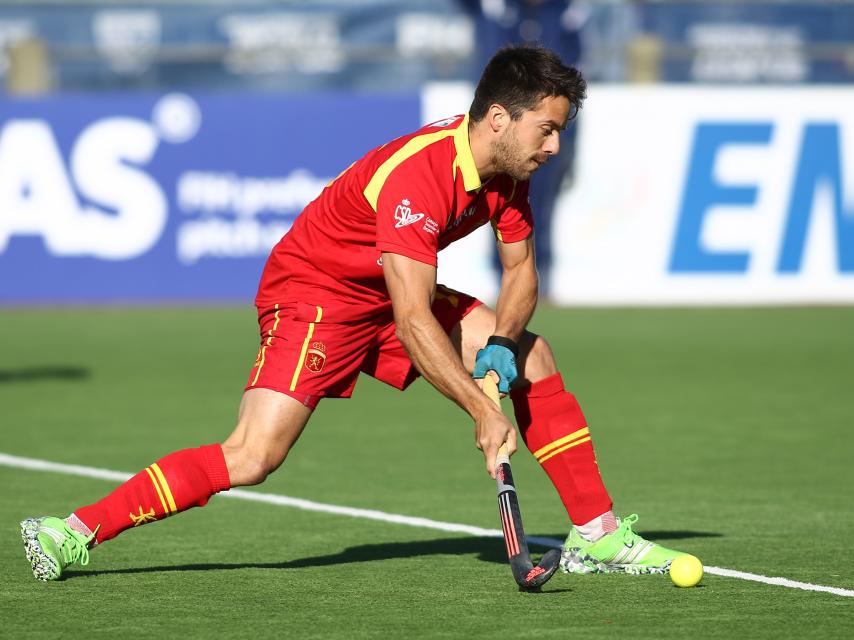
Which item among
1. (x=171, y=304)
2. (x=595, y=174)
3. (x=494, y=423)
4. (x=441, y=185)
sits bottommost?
(x=171, y=304)

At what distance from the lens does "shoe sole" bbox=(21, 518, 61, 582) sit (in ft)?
18.0

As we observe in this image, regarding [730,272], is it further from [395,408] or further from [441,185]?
[441,185]

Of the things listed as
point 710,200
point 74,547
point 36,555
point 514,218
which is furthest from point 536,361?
point 710,200

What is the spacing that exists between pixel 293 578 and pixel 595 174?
1228cm

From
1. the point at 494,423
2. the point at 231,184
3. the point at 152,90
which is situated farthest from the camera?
the point at 152,90

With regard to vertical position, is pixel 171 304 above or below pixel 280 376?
below

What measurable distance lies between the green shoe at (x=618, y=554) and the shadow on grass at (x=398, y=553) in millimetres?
237

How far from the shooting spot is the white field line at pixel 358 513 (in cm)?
560

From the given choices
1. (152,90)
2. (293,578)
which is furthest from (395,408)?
(152,90)

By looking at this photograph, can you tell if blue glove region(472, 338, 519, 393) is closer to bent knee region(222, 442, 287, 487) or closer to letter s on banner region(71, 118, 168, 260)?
bent knee region(222, 442, 287, 487)

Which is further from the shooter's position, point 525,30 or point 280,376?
point 525,30

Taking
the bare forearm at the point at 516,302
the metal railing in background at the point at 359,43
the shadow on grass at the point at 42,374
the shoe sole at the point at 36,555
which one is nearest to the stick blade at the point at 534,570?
the bare forearm at the point at 516,302

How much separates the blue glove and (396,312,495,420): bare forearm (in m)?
0.24

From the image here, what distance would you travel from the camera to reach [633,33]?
19.1m
